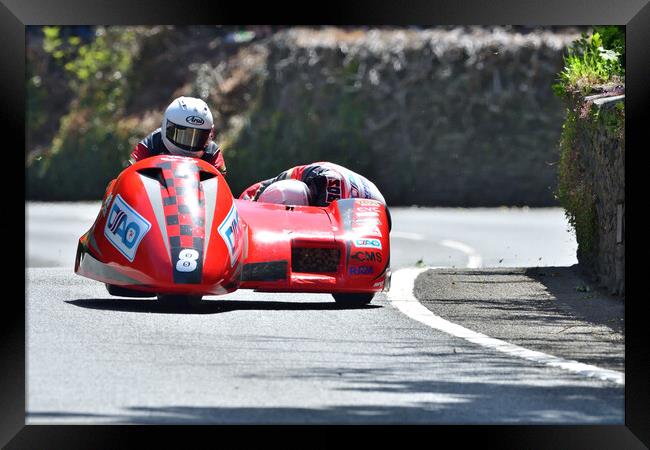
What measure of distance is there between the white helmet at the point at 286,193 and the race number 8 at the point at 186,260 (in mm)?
2135

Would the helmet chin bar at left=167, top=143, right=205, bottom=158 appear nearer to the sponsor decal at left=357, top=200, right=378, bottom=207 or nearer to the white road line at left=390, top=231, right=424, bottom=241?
the sponsor decal at left=357, top=200, right=378, bottom=207

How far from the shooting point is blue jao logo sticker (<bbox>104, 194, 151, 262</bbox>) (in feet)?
38.1

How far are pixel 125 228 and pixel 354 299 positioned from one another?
208 centimetres

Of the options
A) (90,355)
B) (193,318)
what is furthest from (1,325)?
(193,318)

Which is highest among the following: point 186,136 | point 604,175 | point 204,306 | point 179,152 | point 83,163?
point 83,163

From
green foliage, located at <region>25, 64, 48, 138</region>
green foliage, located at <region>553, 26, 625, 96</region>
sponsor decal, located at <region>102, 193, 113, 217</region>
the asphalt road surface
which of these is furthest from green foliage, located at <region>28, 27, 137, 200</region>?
sponsor decal, located at <region>102, 193, 113, 217</region>

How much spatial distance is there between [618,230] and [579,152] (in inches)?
74.1

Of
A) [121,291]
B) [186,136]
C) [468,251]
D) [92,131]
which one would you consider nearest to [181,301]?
[121,291]

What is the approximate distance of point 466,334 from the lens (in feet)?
36.4

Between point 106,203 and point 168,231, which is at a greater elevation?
point 106,203

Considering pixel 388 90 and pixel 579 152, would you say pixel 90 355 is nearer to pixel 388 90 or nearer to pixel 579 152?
pixel 579 152

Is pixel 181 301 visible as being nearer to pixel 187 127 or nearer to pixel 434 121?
pixel 187 127

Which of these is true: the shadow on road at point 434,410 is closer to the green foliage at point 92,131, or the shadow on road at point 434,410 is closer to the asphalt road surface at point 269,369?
the asphalt road surface at point 269,369

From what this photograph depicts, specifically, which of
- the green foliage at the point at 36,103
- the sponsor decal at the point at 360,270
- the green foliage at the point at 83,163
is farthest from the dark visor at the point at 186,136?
the green foliage at the point at 36,103
